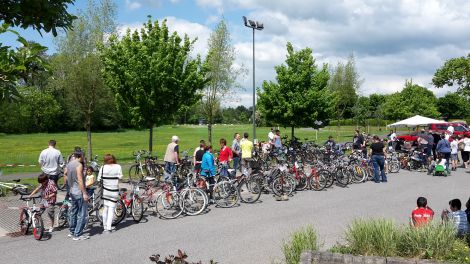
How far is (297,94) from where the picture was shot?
2512cm

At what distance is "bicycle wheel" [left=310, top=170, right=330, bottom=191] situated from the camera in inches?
578

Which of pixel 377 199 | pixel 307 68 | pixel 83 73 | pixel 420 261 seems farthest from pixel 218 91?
pixel 420 261

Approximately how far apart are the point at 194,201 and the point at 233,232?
227 centimetres

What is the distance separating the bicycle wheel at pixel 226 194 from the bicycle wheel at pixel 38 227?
4.74 m

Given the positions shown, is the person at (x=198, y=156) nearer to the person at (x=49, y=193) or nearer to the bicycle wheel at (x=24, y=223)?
the person at (x=49, y=193)

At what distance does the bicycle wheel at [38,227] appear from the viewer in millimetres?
9047

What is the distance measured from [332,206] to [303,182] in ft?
9.44

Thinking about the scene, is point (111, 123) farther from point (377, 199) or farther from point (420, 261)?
point (420, 261)

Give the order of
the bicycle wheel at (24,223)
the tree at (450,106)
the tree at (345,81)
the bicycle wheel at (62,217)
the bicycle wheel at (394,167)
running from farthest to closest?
the tree at (450,106), the tree at (345,81), the bicycle wheel at (394,167), the bicycle wheel at (62,217), the bicycle wheel at (24,223)

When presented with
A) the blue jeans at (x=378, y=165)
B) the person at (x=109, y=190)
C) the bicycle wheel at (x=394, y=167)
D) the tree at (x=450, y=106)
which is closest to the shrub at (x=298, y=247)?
the person at (x=109, y=190)

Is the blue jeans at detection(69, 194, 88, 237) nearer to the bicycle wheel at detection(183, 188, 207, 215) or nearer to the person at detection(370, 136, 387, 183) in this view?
the bicycle wheel at detection(183, 188, 207, 215)

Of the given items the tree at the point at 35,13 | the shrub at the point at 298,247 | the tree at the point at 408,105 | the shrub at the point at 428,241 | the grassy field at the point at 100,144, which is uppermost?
the tree at the point at 408,105

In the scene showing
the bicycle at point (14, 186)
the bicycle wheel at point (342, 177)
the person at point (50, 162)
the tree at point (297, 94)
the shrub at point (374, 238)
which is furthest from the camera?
the tree at point (297, 94)

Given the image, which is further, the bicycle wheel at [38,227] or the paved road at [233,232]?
the bicycle wheel at [38,227]
